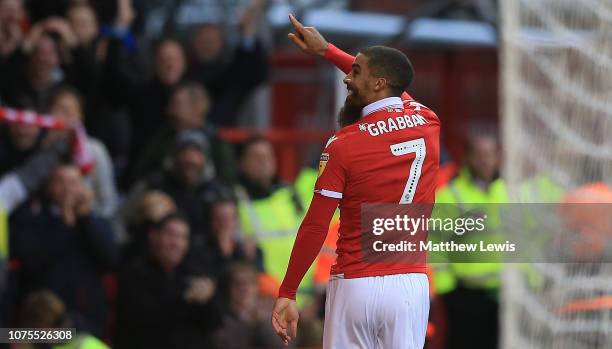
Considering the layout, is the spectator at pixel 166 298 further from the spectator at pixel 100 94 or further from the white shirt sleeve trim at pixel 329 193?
the white shirt sleeve trim at pixel 329 193

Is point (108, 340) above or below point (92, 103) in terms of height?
below

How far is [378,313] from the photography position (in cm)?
511

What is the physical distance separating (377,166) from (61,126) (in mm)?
3849

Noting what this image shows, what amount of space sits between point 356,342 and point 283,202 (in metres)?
4.18

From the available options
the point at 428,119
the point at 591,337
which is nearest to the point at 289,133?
the point at 591,337

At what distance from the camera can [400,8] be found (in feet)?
40.5

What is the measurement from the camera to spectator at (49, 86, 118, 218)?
28.0 ft

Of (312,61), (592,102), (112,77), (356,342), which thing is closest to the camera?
(356,342)

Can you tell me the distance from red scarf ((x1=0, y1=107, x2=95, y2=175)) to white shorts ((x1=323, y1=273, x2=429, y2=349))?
3652 millimetres

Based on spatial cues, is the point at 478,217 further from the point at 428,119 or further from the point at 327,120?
the point at 327,120

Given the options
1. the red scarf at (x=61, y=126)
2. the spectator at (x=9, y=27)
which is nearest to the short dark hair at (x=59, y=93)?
the red scarf at (x=61, y=126)

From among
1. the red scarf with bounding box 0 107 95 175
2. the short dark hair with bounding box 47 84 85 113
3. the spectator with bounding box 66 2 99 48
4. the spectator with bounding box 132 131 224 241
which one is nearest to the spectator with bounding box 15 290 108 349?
the red scarf with bounding box 0 107 95 175

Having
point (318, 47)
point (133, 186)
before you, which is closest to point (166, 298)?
point (133, 186)

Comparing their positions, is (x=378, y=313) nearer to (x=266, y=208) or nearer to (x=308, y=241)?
(x=308, y=241)
